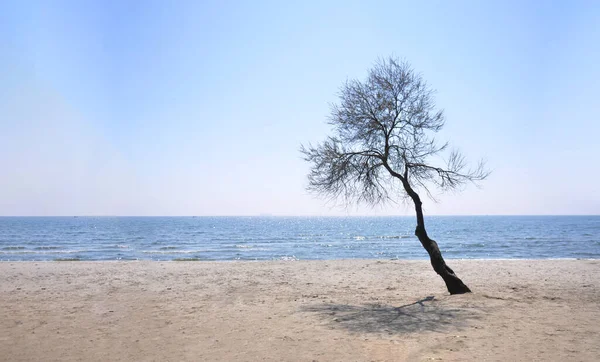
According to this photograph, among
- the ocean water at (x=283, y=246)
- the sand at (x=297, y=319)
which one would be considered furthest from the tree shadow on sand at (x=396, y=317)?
the ocean water at (x=283, y=246)

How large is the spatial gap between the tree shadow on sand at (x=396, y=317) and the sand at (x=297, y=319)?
1.0 inches

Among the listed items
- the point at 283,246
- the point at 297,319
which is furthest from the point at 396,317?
the point at 283,246

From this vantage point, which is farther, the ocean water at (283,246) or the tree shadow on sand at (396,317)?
the ocean water at (283,246)

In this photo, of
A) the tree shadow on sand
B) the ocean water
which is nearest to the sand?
the tree shadow on sand

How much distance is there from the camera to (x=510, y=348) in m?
7.57

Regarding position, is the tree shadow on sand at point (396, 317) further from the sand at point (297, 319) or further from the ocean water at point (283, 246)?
the ocean water at point (283, 246)

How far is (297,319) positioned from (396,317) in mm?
2385

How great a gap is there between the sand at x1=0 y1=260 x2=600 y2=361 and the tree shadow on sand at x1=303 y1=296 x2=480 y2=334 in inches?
1.0

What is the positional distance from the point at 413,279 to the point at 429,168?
5831 millimetres

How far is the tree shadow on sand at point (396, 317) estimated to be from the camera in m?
9.05

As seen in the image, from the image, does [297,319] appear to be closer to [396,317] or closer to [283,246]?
[396,317]

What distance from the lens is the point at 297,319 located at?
9.98 metres

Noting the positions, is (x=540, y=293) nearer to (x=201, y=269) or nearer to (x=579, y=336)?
(x=579, y=336)

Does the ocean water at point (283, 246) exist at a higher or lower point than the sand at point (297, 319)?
lower
